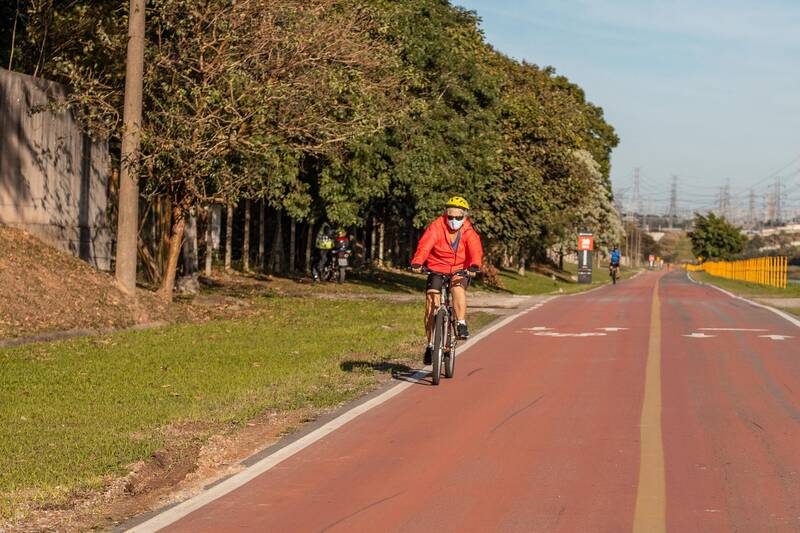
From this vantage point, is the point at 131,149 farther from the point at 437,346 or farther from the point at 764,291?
the point at 764,291

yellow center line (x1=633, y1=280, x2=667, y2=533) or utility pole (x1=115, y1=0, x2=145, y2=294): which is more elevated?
utility pole (x1=115, y1=0, x2=145, y2=294)

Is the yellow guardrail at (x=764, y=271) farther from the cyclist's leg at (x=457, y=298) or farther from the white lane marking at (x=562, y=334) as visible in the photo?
the cyclist's leg at (x=457, y=298)

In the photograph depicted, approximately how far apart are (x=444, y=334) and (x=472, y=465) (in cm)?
520

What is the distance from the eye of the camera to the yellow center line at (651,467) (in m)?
7.52

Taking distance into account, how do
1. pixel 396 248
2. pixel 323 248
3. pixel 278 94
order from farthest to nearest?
pixel 396 248, pixel 323 248, pixel 278 94

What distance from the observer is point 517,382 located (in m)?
14.7

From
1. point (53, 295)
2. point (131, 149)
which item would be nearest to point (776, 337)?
point (131, 149)

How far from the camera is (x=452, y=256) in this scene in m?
14.8

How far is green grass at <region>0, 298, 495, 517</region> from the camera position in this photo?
9477mm

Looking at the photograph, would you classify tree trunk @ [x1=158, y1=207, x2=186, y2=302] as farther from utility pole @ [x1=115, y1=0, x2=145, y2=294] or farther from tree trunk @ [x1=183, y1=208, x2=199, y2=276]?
tree trunk @ [x1=183, y1=208, x2=199, y2=276]

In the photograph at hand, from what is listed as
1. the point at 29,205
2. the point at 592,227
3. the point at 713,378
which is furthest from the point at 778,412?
the point at 592,227

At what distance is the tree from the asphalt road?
516 ft

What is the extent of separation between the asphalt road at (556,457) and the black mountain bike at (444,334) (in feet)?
0.80

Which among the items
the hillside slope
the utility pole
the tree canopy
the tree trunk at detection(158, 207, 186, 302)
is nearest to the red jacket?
the hillside slope
